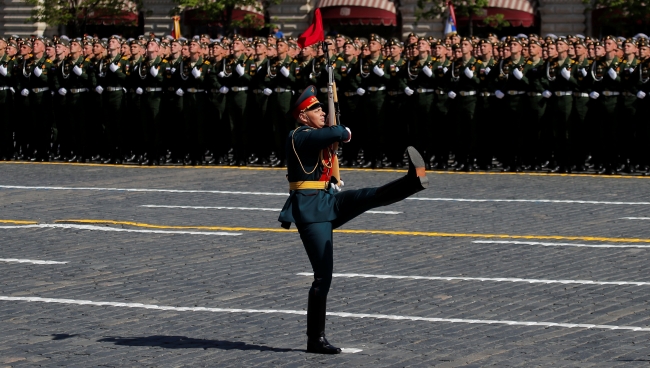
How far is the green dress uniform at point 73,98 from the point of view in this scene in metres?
23.0

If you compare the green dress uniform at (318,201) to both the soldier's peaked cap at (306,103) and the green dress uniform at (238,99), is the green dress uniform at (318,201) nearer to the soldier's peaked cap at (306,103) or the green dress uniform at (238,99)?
the soldier's peaked cap at (306,103)

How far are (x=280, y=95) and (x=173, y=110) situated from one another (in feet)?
5.72

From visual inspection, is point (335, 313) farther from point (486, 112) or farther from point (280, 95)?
point (280, 95)

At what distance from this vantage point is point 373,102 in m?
21.6

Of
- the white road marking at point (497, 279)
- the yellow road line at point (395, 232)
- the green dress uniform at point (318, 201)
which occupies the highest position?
the green dress uniform at point (318, 201)

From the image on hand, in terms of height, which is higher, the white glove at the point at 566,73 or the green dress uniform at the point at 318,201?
the white glove at the point at 566,73

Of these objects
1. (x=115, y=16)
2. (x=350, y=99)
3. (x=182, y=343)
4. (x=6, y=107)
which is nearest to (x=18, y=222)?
(x=182, y=343)

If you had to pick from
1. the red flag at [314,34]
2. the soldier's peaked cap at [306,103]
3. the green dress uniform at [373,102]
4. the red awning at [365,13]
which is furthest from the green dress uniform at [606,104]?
the red awning at [365,13]

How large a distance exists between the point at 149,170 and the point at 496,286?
1082 cm

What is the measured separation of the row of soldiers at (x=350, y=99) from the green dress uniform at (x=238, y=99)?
0.05 ft

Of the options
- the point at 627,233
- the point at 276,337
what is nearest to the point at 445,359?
the point at 276,337

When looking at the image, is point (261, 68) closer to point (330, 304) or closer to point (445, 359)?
point (330, 304)

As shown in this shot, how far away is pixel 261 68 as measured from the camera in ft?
72.5

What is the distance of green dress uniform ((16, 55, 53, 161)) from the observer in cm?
2328
